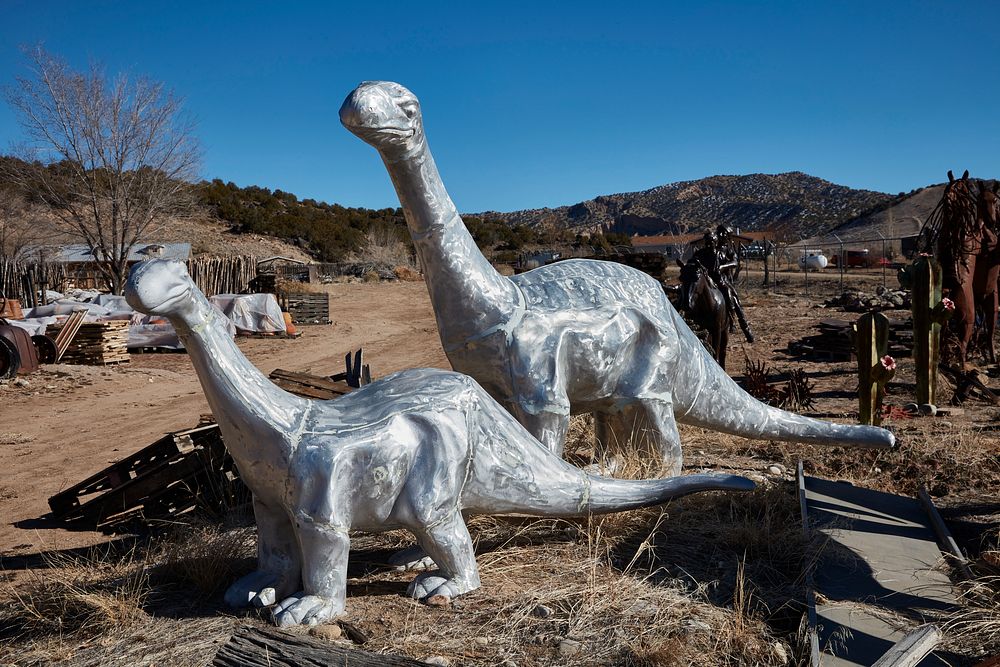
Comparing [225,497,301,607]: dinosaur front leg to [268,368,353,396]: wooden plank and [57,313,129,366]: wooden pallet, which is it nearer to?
[268,368,353,396]: wooden plank

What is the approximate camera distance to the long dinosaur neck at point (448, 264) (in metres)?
4.07

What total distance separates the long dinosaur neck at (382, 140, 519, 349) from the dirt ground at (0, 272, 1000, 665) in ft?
4.05

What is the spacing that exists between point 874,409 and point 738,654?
4324 mm

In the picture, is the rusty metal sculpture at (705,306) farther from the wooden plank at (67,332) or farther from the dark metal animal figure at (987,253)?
the wooden plank at (67,332)

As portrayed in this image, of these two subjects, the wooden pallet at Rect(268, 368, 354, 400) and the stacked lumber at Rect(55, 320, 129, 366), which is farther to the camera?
the stacked lumber at Rect(55, 320, 129, 366)

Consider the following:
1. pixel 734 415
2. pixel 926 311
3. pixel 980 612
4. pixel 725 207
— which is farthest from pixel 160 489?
pixel 725 207

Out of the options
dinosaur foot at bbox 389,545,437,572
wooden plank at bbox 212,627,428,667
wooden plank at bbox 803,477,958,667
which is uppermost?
wooden plank at bbox 212,627,428,667

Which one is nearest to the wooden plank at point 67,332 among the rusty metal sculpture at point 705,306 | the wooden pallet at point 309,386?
the wooden pallet at point 309,386

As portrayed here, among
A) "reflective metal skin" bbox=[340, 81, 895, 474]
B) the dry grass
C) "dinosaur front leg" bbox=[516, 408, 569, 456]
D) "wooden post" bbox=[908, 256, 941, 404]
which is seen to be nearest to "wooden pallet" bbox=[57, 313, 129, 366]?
"reflective metal skin" bbox=[340, 81, 895, 474]

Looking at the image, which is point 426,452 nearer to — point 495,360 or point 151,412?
point 495,360

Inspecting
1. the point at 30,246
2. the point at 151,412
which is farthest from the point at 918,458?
the point at 30,246

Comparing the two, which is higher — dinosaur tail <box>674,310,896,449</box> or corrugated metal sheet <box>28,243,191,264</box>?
corrugated metal sheet <box>28,243,191,264</box>

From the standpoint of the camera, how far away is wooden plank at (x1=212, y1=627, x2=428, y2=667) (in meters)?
2.92

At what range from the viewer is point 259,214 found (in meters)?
52.0
